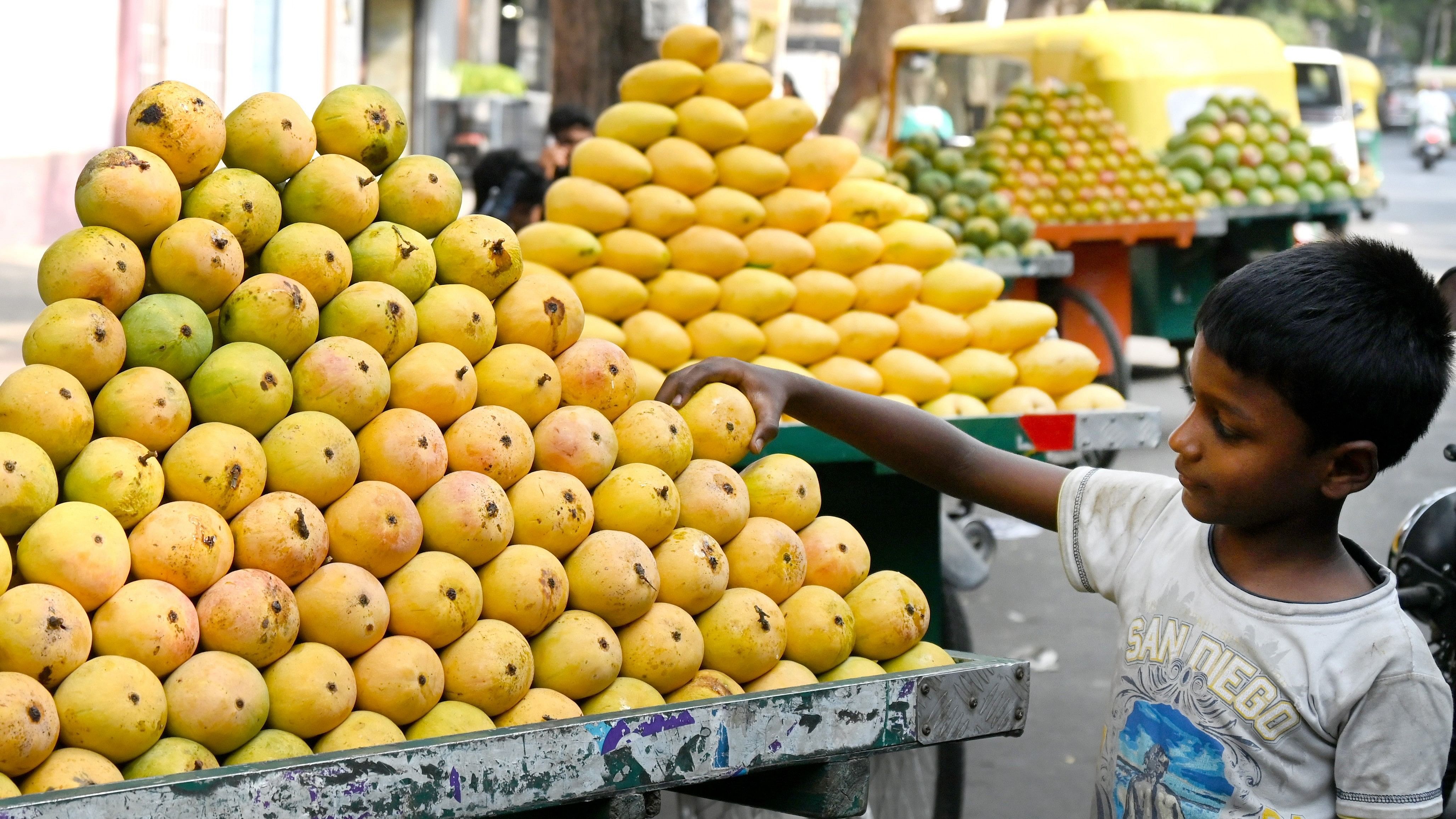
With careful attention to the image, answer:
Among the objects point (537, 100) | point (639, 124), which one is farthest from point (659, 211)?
point (537, 100)

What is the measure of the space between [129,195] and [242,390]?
0.35m

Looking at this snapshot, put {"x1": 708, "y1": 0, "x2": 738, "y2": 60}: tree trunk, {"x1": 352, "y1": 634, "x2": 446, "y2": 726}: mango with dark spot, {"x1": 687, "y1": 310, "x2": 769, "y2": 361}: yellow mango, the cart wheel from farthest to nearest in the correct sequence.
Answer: {"x1": 708, "y1": 0, "x2": 738, "y2": 60}: tree trunk → the cart wheel → {"x1": 687, "y1": 310, "x2": 769, "y2": 361}: yellow mango → {"x1": 352, "y1": 634, "x2": 446, "y2": 726}: mango with dark spot

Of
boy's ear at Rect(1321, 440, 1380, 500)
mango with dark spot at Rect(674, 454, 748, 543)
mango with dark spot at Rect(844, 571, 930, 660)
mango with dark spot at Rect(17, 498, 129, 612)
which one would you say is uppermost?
boy's ear at Rect(1321, 440, 1380, 500)

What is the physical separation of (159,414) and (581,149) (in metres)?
2.27

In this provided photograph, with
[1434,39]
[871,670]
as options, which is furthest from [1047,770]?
[1434,39]

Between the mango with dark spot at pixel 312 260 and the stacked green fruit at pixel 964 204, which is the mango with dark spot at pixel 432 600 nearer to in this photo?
the mango with dark spot at pixel 312 260

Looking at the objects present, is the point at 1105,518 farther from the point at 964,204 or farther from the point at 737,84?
the point at 964,204

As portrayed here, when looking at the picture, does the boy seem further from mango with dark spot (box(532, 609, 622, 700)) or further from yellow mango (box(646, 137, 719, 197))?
yellow mango (box(646, 137, 719, 197))

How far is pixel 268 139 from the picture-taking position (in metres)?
2.19


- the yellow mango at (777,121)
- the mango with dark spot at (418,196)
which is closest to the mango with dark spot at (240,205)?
the mango with dark spot at (418,196)

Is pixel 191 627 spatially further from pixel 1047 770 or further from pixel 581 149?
pixel 1047 770

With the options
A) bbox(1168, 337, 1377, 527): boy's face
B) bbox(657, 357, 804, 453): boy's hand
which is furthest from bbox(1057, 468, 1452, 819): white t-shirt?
bbox(657, 357, 804, 453): boy's hand

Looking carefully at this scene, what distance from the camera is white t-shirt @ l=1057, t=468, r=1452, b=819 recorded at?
1.56 m

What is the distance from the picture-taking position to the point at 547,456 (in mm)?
2135
